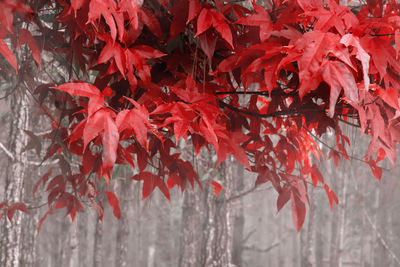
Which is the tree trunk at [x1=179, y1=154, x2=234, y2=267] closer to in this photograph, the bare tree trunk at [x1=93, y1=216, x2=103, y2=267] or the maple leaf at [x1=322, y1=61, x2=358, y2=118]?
the bare tree trunk at [x1=93, y1=216, x2=103, y2=267]

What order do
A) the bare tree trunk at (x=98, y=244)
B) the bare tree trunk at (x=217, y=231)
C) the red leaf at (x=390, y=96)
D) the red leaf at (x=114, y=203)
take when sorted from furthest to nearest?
the bare tree trunk at (x=98, y=244) → the bare tree trunk at (x=217, y=231) → the red leaf at (x=114, y=203) → the red leaf at (x=390, y=96)

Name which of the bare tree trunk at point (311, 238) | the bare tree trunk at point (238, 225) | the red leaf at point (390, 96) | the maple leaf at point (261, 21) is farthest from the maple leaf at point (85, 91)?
the bare tree trunk at point (311, 238)

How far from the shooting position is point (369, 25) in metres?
1.07

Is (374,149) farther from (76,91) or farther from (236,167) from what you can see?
(236,167)

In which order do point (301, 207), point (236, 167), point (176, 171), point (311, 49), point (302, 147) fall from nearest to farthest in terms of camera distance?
point (311, 49)
point (301, 207)
point (176, 171)
point (302, 147)
point (236, 167)

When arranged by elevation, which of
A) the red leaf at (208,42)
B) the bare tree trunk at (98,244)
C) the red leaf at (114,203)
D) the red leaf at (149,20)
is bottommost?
the bare tree trunk at (98,244)

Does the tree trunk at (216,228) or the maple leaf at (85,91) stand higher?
the maple leaf at (85,91)

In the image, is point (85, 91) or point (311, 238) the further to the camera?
point (311, 238)

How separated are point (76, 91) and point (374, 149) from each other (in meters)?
0.82

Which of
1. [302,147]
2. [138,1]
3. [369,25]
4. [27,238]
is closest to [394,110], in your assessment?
[369,25]

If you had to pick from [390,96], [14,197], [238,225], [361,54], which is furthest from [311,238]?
[361,54]

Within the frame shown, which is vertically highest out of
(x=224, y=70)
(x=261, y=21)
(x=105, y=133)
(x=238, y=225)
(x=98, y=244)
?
(x=261, y=21)

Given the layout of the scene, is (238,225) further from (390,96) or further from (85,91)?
(85,91)

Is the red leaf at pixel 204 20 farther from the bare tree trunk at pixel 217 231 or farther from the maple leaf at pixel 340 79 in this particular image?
the bare tree trunk at pixel 217 231
